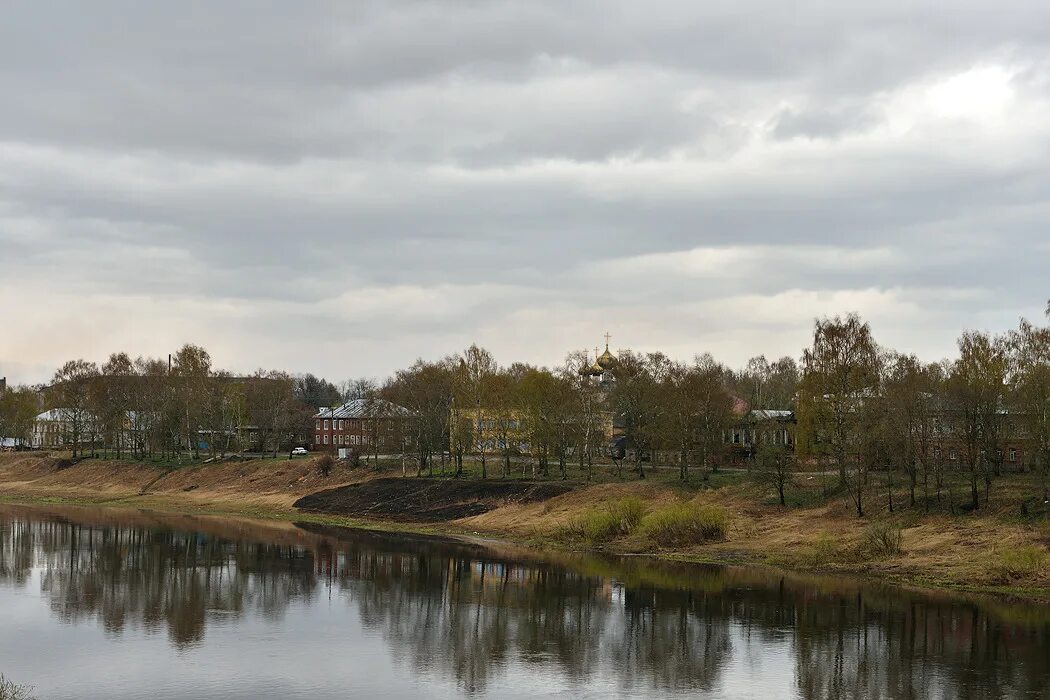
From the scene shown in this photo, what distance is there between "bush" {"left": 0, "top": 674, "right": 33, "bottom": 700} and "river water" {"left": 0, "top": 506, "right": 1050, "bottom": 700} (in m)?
0.43

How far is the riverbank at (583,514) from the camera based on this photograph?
163 feet

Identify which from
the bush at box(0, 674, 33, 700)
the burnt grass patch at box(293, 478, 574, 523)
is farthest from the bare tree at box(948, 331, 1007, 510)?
the bush at box(0, 674, 33, 700)

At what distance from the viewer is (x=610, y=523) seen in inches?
2512

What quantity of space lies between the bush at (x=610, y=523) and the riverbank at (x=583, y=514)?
0.22m

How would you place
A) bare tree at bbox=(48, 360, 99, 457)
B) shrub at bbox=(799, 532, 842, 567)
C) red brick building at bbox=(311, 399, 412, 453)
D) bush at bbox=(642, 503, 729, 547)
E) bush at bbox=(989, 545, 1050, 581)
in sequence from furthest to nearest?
bare tree at bbox=(48, 360, 99, 457) < red brick building at bbox=(311, 399, 412, 453) < bush at bbox=(642, 503, 729, 547) < shrub at bbox=(799, 532, 842, 567) < bush at bbox=(989, 545, 1050, 581)

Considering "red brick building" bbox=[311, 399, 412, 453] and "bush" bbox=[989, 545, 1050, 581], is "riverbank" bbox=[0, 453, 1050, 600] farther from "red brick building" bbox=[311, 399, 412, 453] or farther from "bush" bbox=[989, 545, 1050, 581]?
"red brick building" bbox=[311, 399, 412, 453]

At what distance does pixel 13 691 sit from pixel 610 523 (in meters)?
38.9

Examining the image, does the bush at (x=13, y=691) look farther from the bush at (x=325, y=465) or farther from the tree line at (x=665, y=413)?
the bush at (x=325, y=465)

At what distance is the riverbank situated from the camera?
49.8 meters

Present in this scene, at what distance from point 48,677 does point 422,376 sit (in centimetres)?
6971

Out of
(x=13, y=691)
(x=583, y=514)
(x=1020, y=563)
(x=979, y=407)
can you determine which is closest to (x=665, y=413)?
(x=583, y=514)

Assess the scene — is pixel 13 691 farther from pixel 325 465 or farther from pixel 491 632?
pixel 325 465

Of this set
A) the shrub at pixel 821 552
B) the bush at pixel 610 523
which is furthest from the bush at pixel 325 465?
the shrub at pixel 821 552

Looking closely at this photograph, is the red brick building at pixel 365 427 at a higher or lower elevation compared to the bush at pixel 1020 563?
higher
